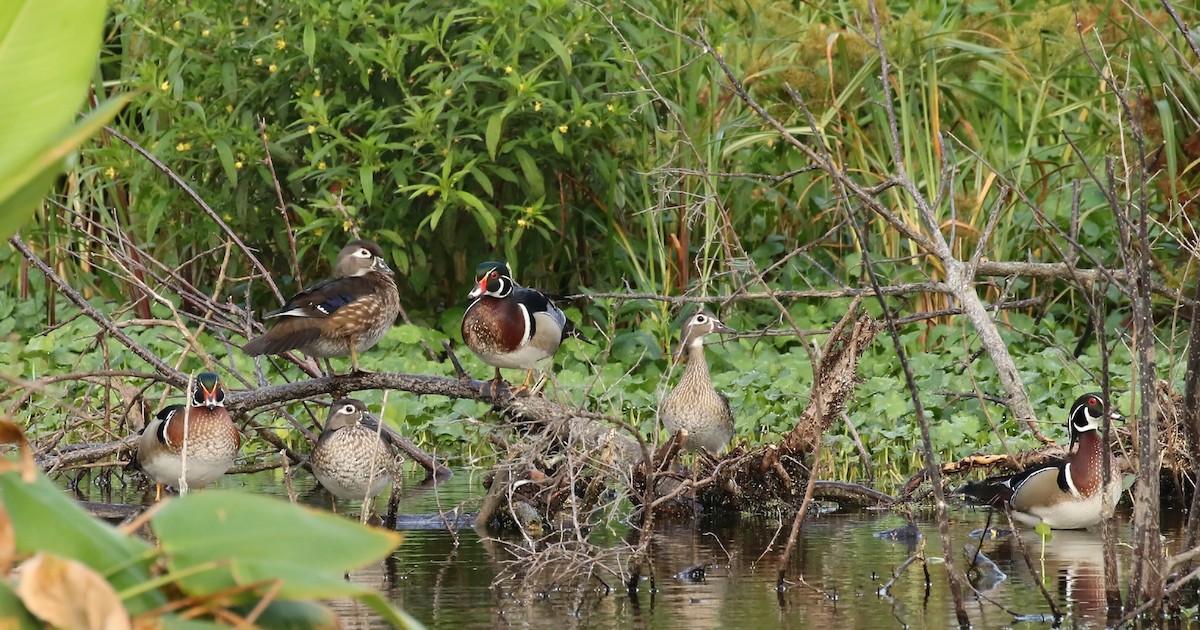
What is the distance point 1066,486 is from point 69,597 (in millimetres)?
5536

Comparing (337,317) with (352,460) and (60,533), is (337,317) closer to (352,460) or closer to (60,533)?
(352,460)

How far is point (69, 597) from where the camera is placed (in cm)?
131

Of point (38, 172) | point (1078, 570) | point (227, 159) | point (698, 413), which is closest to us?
point (38, 172)

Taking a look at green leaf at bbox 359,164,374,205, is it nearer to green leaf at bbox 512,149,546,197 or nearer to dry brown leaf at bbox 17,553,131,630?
green leaf at bbox 512,149,546,197

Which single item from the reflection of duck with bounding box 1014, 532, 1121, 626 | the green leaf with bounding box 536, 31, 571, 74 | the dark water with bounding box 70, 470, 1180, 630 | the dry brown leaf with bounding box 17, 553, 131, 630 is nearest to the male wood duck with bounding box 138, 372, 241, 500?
the dark water with bounding box 70, 470, 1180, 630

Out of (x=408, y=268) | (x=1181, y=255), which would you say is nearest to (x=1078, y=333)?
(x=1181, y=255)

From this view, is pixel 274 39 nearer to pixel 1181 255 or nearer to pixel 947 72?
pixel 947 72

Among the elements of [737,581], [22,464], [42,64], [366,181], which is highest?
[366,181]

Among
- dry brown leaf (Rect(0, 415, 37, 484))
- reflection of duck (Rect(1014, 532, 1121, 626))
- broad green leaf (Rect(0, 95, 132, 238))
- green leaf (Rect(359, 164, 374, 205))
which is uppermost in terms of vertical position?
green leaf (Rect(359, 164, 374, 205))

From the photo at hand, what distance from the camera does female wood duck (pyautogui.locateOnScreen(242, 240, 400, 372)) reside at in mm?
6457

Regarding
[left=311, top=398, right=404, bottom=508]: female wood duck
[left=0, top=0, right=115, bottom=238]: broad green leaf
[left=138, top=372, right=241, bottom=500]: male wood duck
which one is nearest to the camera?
[left=0, top=0, right=115, bottom=238]: broad green leaf

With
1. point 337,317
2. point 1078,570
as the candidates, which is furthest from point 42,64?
point 337,317

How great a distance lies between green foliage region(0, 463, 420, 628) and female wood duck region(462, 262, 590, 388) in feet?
16.9

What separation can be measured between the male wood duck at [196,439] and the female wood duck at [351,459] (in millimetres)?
379
